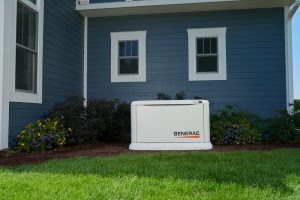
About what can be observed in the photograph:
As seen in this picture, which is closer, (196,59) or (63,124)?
(63,124)

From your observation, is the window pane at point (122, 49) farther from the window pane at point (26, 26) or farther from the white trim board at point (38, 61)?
the window pane at point (26, 26)

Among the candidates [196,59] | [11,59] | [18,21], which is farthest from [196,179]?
[196,59]

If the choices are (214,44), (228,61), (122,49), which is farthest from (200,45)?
(122,49)

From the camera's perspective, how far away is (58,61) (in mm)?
8297

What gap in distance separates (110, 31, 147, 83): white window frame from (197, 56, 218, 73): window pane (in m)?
1.37

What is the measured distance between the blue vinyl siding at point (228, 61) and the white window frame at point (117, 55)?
0.37 feet

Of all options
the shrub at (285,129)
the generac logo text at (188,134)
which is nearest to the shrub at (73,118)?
the generac logo text at (188,134)

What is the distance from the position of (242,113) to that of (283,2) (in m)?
2.82

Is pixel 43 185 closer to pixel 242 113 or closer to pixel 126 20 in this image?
pixel 242 113

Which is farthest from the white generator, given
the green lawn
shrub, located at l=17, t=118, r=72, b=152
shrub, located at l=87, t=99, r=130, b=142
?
the green lawn

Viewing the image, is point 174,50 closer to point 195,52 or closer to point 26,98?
point 195,52

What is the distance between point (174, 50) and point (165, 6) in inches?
43.7

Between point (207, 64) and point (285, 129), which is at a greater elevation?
point (207, 64)

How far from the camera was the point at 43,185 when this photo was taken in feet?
11.4
